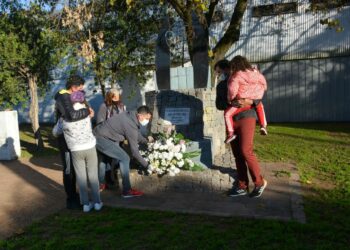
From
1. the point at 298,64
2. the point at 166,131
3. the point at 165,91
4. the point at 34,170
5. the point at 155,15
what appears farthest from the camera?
the point at 298,64

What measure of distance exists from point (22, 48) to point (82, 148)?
22.8 ft

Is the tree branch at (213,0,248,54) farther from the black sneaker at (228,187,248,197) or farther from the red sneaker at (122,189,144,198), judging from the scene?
the red sneaker at (122,189,144,198)

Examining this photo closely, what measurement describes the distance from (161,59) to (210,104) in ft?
4.83

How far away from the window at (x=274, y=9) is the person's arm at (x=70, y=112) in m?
13.1

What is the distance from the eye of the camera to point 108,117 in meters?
6.33

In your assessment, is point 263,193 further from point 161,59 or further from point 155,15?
point 155,15

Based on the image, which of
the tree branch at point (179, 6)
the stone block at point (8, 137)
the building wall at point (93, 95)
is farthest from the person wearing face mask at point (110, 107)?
the building wall at point (93, 95)

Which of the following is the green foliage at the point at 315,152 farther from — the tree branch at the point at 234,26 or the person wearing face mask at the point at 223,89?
the tree branch at the point at 234,26

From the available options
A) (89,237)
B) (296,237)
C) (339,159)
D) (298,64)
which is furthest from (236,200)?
(298,64)

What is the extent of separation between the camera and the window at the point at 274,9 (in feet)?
53.5

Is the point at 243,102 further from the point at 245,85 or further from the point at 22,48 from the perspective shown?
the point at 22,48

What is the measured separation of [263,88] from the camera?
5.63 meters

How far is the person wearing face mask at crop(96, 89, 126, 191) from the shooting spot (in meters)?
6.29

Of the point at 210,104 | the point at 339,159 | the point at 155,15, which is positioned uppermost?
the point at 155,15
